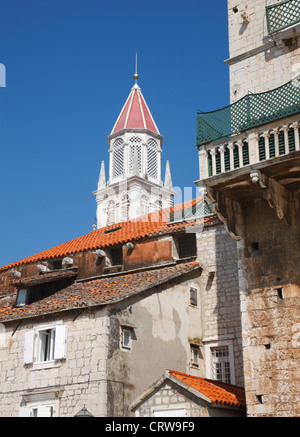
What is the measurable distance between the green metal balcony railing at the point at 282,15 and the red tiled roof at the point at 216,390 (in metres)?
10.8

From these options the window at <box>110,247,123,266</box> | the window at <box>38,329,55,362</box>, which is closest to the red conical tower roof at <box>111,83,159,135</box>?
the window at <box>110,247,123,266</box>

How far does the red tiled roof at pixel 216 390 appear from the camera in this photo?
659 inches

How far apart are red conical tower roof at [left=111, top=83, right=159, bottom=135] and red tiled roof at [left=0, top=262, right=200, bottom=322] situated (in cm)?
4413

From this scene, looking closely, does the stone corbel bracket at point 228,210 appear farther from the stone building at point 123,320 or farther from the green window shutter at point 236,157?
the stone building at point 123,320

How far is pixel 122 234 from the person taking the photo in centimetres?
2748

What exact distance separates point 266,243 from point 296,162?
2.87 meters

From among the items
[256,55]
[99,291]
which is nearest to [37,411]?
[99,291]

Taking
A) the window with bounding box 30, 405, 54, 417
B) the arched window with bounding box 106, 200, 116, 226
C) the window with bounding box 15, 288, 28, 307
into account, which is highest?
the arched window with bounding box 106, 200, 116, 226

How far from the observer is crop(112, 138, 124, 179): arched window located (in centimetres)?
6894

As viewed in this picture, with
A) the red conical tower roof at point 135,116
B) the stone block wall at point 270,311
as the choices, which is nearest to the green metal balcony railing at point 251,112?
the stone block wall at point 270,311

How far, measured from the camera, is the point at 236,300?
21.9 meters

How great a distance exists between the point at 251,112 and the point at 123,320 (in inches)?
306

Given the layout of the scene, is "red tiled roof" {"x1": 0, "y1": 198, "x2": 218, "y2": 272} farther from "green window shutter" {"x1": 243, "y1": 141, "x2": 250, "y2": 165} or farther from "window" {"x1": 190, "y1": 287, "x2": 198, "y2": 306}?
"green window shutter" {"x1": 243, "y1": 141, "x2": 250, "y2": 165}

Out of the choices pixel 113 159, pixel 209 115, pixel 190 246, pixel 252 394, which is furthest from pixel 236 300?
pixel 113 159
